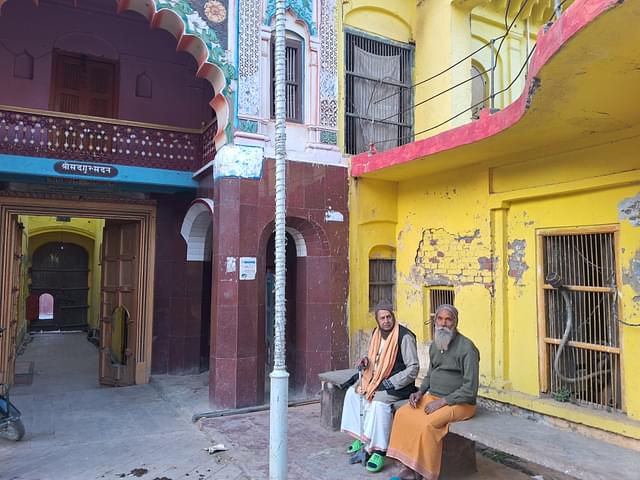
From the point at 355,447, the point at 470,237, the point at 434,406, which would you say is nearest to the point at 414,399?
the point at 434,406

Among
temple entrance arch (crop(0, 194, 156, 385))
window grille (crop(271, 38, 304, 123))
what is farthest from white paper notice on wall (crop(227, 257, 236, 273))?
temple entrance arch (crop(0, 194, 156, 385))

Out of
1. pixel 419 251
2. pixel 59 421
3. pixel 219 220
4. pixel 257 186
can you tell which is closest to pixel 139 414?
pixel 59 421

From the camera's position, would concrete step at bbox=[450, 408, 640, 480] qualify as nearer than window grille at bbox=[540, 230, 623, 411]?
Yes

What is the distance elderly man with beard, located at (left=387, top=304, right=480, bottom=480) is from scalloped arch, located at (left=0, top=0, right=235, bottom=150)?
14.5 feet

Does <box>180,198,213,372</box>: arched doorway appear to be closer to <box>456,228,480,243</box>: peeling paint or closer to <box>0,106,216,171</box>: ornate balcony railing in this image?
<box>0,106,216,171</box>: ornate balcony railing

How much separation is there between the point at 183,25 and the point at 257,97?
1.41 metres

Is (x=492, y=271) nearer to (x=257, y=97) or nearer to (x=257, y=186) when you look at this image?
(x=257, y=186)

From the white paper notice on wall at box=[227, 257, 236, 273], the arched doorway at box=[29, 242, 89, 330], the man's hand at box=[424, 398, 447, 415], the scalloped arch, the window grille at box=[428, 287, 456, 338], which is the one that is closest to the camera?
the man's hand at box=[424, 398, 447, 415]

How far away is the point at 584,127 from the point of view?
523 cm

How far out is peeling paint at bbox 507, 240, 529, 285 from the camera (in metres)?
6.51

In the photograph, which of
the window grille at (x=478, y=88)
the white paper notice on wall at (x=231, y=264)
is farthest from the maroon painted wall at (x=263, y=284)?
the window grille at (x=478, y=88)

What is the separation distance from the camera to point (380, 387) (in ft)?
17.4

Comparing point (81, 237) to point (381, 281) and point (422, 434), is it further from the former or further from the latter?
point (422, 434)

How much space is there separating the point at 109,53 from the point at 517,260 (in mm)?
8187
